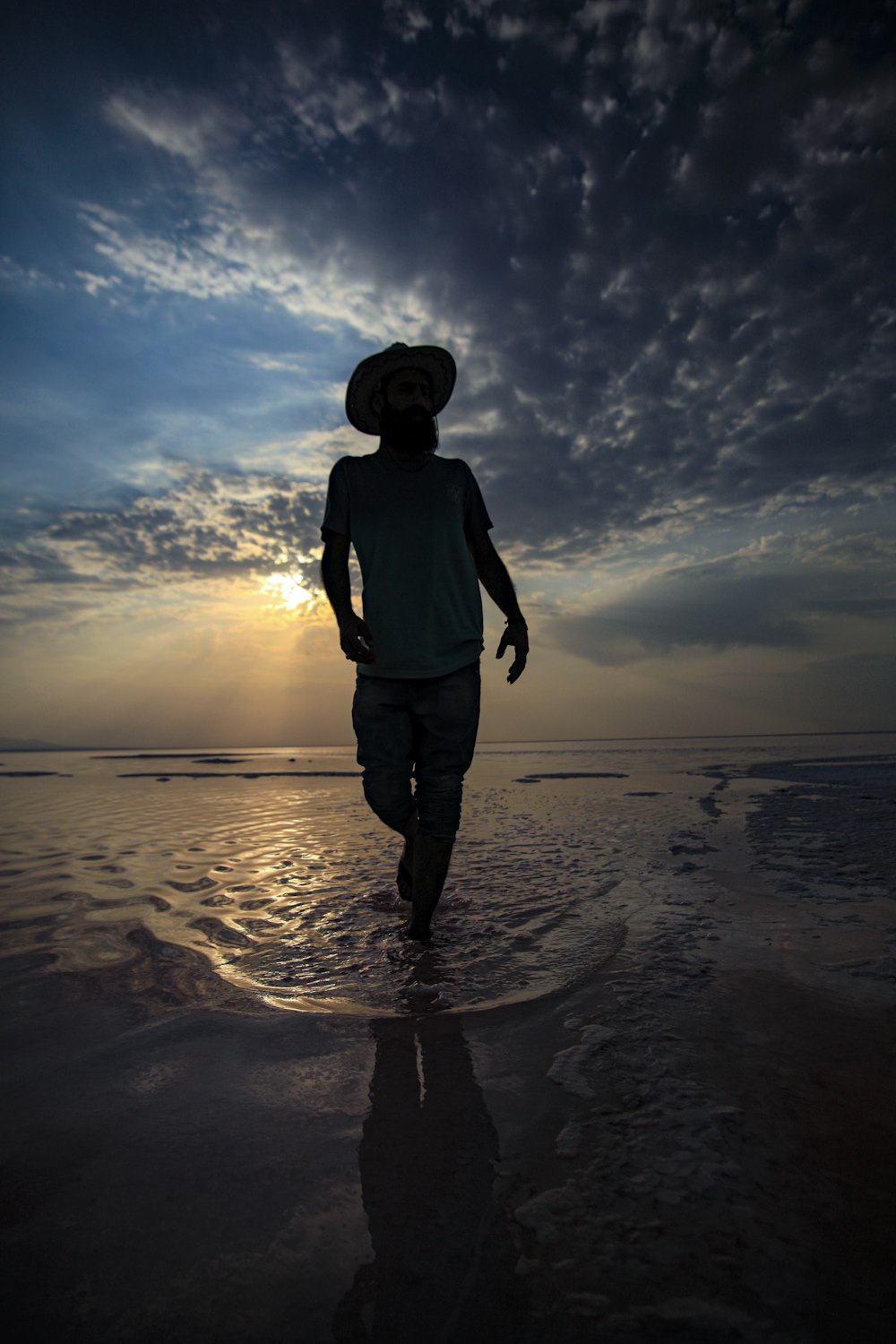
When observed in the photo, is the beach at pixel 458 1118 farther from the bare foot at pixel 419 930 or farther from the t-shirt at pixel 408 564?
the t-shirt at pixel 408 564

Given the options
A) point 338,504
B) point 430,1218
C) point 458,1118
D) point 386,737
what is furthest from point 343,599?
point 430,1218

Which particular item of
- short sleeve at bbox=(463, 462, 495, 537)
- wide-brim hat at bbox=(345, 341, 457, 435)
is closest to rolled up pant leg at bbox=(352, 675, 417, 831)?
short sleeve at bbox=(463, 462, 495, 537)

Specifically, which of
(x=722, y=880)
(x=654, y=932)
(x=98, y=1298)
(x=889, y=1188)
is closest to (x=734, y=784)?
(x=722, y=880)

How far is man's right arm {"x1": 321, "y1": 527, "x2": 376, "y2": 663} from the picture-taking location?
2.86 meters

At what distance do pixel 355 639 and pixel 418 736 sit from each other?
0.56 metres

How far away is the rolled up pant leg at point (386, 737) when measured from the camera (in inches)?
Result: 115

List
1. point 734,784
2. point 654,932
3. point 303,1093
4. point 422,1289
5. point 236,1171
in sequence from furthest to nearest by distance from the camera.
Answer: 1. point 734,784
2. point 654,932
3. point 303,1093
4. point 236,1171
5. point 422,1289

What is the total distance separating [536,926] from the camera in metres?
2.76

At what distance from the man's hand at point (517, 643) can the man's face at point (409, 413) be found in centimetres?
98

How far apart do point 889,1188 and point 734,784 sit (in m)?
9.73

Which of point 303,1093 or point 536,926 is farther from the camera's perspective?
point 536,926

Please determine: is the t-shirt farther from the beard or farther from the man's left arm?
the man's left arm

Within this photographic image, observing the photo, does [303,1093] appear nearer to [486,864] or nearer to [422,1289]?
[422,1289]

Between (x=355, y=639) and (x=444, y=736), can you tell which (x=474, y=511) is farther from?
(x=444, y=736)
